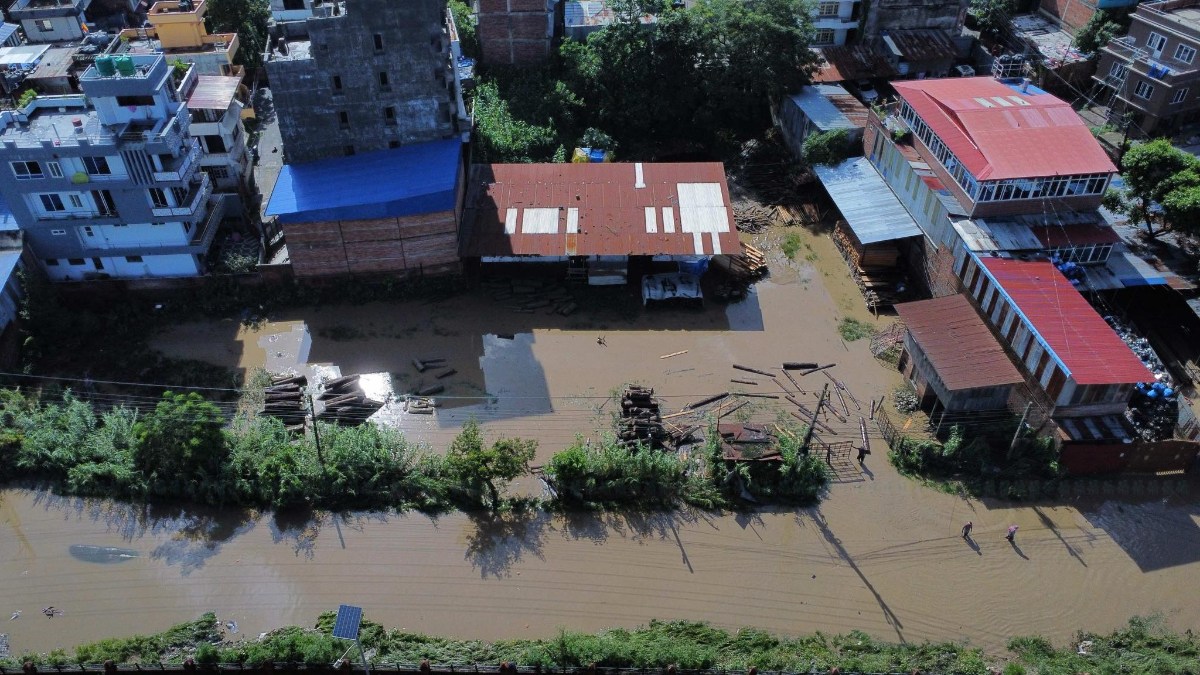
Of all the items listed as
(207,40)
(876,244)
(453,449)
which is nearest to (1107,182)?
(876,244)

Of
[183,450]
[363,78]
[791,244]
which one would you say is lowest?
[791,244]

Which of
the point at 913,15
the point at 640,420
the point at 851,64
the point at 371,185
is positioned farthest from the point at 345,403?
the point at 913,15

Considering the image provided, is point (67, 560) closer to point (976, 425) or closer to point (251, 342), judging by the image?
point (251, 342)

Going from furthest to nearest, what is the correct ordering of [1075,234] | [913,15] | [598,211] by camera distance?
1. [913,15]
2. [598,211]
3. [1075,234]

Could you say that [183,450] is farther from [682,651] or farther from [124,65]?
[682,651]

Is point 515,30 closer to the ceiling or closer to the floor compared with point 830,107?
closer to the ceiling

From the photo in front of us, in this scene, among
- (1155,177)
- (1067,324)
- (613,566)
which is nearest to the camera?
(613,566)
